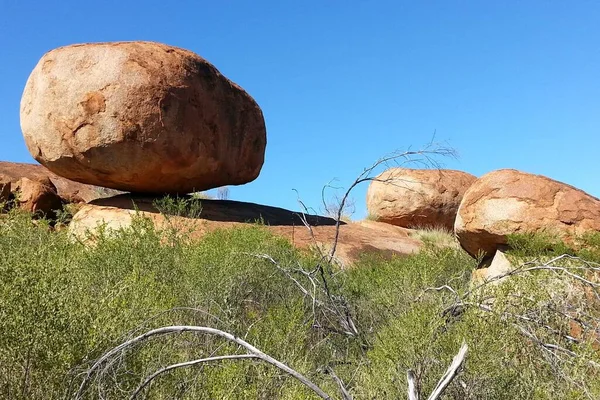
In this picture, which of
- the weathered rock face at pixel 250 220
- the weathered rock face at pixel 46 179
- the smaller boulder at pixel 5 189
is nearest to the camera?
the weathered rock face at pixel 250 220

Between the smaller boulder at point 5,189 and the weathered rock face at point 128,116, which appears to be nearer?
the weathered rock face at point 128,116

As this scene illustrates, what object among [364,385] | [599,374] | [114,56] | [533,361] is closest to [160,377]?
[364,385]

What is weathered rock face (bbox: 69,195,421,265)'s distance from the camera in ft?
49.1

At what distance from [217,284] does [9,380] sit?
12.0 feet

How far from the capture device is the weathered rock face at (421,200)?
23.0 m

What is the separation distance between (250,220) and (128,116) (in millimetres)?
4257

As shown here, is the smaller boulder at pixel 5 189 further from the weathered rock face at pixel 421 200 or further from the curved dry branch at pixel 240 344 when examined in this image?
the curved dry branch at pixel 240 344

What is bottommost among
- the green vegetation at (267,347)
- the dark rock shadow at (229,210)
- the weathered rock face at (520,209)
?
the green vegetation at (267,347)

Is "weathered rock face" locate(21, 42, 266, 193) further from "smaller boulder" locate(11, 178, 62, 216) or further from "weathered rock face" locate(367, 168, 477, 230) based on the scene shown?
"weathered rock face" locate(367, 168, 477, 230)

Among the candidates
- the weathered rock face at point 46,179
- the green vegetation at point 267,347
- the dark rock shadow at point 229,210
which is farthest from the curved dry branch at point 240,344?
the weathered rock face at point 46,179

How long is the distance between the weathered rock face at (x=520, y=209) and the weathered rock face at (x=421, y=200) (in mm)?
11989

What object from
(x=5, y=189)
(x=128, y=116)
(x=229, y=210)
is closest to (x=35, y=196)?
(x=5, y=189)

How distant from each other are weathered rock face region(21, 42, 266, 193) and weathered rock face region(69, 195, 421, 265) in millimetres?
693

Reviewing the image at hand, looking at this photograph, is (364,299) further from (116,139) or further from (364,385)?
(116,139)
